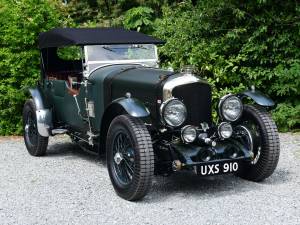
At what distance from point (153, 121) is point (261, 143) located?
1239 millimetres

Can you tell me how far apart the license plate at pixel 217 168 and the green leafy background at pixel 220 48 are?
4.10 meters

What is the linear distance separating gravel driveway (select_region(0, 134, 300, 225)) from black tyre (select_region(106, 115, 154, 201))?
163 millimetres

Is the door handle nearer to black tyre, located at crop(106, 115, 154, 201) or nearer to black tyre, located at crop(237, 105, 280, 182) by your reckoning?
black tyre, located at crop(106, 115, 154, 201)

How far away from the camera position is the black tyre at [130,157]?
5.29 m

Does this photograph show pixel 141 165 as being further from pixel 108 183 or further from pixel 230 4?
pixel 230 4

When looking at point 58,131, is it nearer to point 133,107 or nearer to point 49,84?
point 49,84

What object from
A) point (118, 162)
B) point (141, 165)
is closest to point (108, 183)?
point (118, 162)

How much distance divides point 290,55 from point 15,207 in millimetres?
6225

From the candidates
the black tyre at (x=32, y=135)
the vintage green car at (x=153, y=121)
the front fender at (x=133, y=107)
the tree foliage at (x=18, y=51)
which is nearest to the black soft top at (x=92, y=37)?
the vintage green car at (x=153, y=121)

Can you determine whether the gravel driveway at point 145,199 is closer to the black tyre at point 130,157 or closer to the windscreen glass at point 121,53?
the black tyre at point 130,157

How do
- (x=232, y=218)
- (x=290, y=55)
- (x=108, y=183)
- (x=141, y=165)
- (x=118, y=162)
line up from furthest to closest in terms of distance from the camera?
(x=290, y=55) → (x=108, y=183) → (x=118, y=162) → (x=141, y=165) → (x=232, y=218)

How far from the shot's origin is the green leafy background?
9672mm

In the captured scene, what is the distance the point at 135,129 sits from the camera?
17.7 feet

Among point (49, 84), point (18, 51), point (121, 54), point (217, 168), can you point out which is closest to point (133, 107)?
point (217, 168)
